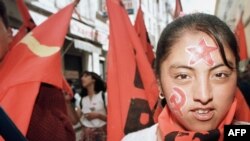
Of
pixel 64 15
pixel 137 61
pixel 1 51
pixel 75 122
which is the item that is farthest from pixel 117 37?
pixel 75 122

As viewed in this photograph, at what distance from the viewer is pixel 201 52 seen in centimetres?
137

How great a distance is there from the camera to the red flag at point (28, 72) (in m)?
1.85

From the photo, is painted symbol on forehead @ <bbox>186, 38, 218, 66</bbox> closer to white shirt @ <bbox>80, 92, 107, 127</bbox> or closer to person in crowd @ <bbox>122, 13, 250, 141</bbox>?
person in crowd @ <bbox>122, 13, 250, 141</bbox>

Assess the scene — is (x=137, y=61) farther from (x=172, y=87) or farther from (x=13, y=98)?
(x=172, y=87)

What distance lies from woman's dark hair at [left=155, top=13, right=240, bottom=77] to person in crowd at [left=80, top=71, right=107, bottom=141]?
3683mm

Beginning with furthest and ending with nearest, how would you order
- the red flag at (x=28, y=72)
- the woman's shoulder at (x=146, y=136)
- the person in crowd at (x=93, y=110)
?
1. the person in crowd at (x=93, y=110)
2. the red flag at (x=28, y=72)
3. the woman's shoulder at (x=146, y=136)

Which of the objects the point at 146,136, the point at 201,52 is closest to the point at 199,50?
the point at 201,52

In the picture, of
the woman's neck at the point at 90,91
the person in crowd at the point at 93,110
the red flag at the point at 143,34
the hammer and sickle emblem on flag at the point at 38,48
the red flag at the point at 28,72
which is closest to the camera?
the red flag at the point at 28,72

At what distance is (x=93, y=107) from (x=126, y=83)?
9.41 feet

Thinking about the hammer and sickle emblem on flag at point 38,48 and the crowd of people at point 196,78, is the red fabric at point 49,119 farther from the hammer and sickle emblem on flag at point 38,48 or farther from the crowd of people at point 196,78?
the crowd of people at point 196,78

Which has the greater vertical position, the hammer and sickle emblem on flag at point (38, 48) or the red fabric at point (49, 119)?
the hammer and sickle emblem on flag at point (38, 48)

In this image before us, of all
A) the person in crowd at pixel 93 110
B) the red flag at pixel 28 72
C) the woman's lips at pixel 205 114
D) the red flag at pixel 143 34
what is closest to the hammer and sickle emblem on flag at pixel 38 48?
the red flag at pixel 28 72

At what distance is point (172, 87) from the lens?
1.43 meters

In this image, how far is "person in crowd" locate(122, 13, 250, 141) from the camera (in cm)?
131
